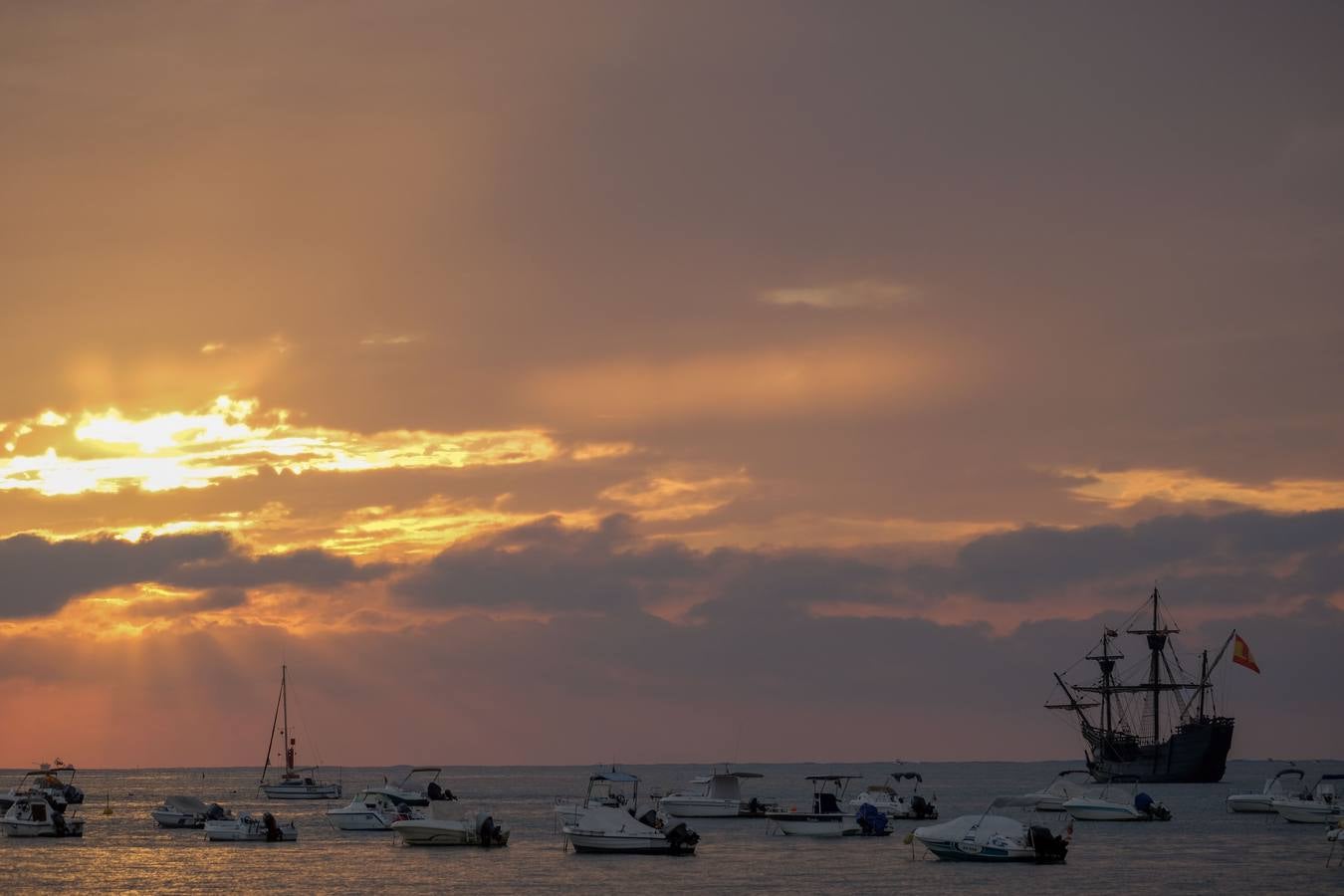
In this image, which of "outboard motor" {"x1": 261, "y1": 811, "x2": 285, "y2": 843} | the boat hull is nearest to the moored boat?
the boat hull

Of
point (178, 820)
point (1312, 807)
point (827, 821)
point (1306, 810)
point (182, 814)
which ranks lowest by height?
point (178, 820)

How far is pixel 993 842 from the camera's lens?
93688 mm

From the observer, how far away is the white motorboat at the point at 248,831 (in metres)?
116

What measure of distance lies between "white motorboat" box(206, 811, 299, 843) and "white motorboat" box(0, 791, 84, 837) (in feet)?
47.7

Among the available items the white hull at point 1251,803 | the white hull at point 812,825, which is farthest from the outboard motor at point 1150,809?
the white hull at point 812,825

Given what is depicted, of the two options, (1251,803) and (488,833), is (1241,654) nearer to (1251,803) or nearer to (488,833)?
(1251,803)

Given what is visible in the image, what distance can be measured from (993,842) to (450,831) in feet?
120

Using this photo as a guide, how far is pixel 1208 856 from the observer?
335ft

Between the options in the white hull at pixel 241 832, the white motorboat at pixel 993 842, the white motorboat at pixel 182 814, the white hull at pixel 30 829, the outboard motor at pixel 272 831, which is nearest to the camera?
the white motorboat at pixel 993 842

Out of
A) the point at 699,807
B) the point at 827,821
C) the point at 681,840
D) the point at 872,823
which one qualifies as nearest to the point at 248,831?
the point at 681,840

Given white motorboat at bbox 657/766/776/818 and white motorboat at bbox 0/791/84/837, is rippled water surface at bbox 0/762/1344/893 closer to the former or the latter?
white motorboat at bbox 0/791/84/837

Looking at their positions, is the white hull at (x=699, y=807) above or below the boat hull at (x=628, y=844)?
below

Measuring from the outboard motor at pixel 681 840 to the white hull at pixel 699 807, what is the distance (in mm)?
42034

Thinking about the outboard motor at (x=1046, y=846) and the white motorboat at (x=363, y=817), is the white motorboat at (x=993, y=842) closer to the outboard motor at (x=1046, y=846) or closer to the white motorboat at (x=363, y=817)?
the outboard motor at (x=1046, y=846)
